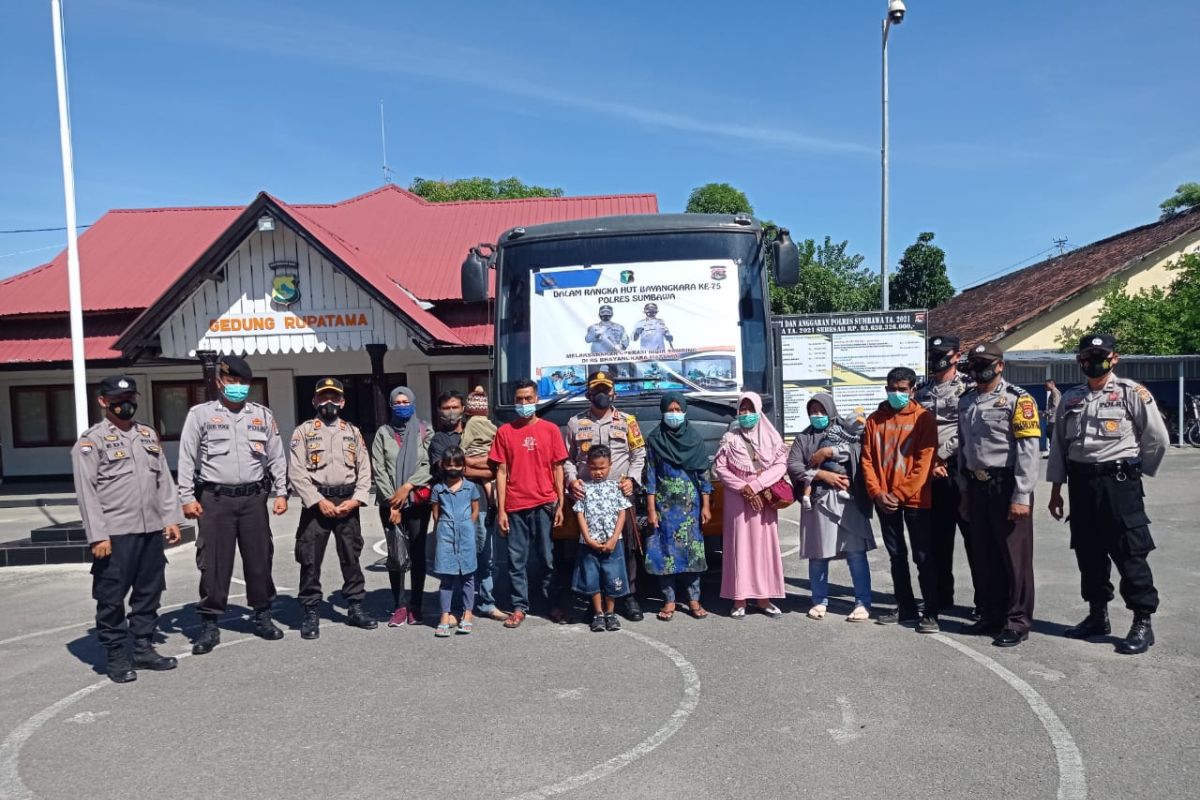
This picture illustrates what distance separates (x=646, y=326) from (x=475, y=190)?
1165 inches

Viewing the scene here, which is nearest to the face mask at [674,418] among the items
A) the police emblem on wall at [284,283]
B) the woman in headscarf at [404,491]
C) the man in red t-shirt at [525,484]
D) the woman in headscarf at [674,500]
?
the woman in headscarf at [674,500]

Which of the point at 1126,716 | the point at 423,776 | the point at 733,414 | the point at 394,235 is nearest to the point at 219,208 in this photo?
the point at 394,235

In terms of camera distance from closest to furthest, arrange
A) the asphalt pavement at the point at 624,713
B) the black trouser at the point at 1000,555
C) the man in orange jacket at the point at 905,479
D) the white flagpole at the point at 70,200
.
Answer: the asphalt pavement at the point at 624,713, the black trouser at the point at 1000,555, the man in orange jacket at the point at 905,479, the white flagpole at the point at 70,200

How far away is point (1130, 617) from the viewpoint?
604cm

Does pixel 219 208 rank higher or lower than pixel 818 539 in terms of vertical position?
higher

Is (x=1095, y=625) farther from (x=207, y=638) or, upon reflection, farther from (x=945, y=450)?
(x=207, y=638)

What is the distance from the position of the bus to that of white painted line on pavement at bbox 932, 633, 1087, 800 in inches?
87.5

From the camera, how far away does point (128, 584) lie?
17.7 ft

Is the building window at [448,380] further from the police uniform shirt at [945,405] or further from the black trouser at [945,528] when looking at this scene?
the black trouser at [945,528]

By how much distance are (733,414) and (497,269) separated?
2.39 meters

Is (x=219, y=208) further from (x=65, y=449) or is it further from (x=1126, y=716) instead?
(x=1126, y=716)

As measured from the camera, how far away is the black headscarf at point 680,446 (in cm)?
620

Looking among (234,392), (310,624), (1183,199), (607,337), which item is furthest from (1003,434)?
(1183,199)

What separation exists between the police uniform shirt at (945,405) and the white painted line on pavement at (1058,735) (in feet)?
4.60
